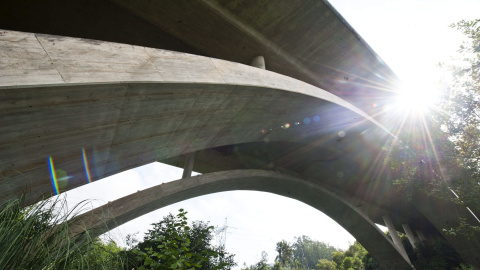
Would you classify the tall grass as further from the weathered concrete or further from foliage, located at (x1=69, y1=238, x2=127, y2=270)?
the weathered concrete

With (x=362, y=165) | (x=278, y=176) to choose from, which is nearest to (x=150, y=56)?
(x=278, y=176)

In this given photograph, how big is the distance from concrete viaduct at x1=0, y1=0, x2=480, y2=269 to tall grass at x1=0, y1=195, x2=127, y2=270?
29 cm

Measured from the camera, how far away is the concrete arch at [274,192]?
26.4 feet

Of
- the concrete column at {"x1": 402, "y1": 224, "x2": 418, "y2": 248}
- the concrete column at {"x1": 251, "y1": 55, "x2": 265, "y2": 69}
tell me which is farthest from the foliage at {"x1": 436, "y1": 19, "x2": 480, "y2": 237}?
the concrete column at {"x1": 402, "y1": 224, "x2": 418, "y2": 248}

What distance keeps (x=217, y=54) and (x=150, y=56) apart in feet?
14.5

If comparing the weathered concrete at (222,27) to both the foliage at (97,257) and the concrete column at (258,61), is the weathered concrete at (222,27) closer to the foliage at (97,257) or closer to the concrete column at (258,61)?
the concrete column at (258,61)

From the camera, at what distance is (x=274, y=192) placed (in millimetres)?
15969

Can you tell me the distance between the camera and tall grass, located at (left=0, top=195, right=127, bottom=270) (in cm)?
174

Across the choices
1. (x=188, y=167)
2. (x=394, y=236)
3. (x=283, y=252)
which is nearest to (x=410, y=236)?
(x=394, y=236)

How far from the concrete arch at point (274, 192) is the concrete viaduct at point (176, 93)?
0.08m

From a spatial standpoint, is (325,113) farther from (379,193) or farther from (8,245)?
(379,193)

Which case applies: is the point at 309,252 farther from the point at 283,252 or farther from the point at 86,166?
the point at 86,166

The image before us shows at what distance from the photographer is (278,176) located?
1355 centimetres

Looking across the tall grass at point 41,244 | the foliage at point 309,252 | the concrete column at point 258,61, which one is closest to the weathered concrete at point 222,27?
the concrete column at point 258,61
